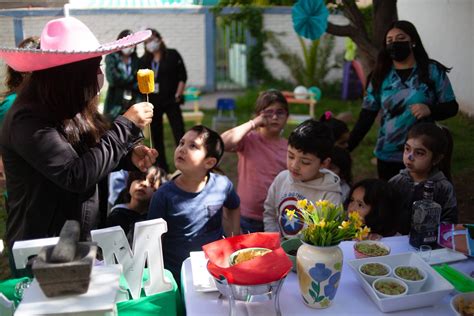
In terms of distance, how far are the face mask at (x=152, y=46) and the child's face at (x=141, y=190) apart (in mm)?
3443

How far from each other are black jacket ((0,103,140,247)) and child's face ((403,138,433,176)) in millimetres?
1530

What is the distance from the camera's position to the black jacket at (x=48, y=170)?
1.56m

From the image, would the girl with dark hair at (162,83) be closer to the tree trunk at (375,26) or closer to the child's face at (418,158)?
the tree trunk at (375,26)

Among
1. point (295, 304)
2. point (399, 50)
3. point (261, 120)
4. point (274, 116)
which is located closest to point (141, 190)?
point (261, 120)

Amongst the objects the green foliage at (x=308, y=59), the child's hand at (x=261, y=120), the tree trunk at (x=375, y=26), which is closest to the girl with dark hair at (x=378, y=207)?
the child's hand at (x=261, y=120)

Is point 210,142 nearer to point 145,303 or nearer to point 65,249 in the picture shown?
point 145,303

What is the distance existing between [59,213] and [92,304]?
63 centimetres

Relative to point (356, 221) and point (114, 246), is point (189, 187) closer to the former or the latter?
point (114, 246)

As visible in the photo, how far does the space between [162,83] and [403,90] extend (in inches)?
138


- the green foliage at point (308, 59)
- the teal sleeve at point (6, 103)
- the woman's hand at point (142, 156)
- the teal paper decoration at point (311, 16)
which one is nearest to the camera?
the woman's hand at point (142, 156)

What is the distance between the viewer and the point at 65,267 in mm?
1225

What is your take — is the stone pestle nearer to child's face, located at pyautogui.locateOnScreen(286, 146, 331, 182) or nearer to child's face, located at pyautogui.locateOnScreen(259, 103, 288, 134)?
child's face, located at pyautogui.locateOnScreen(286, 146, 331, 182)

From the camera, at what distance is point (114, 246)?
5.50 feet

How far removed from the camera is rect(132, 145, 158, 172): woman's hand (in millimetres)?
2047
